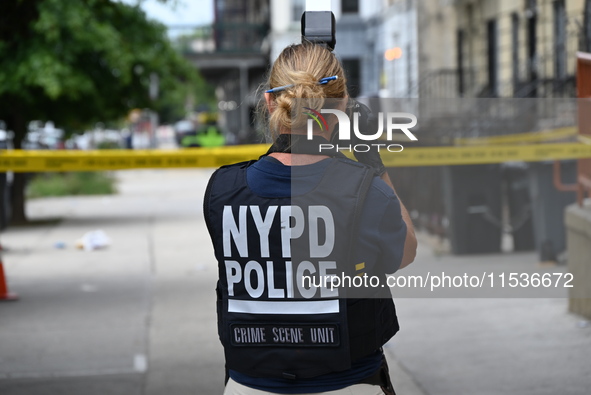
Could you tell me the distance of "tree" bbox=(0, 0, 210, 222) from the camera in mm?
14578

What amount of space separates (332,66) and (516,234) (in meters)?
8.52

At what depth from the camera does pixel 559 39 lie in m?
17.9

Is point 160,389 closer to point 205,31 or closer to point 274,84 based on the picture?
point 274,84

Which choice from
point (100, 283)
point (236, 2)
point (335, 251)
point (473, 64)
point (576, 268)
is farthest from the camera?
point (236, 2)

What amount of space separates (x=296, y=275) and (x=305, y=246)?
8cm

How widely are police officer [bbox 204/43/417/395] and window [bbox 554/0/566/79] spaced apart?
15.3 meters

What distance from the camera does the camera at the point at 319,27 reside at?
10.1 ft

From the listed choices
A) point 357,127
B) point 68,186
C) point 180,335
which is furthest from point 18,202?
point 357,127

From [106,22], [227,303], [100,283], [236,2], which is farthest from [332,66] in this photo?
[236,2]

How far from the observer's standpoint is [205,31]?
152 feet

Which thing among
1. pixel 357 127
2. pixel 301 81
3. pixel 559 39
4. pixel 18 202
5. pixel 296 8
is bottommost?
pixel 18 202

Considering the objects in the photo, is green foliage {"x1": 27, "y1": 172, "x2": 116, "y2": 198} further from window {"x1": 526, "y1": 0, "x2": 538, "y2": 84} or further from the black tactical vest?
the black tactical vest

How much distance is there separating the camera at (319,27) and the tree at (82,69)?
10.9 metres

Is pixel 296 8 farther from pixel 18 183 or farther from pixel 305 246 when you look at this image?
pixel 305 246
